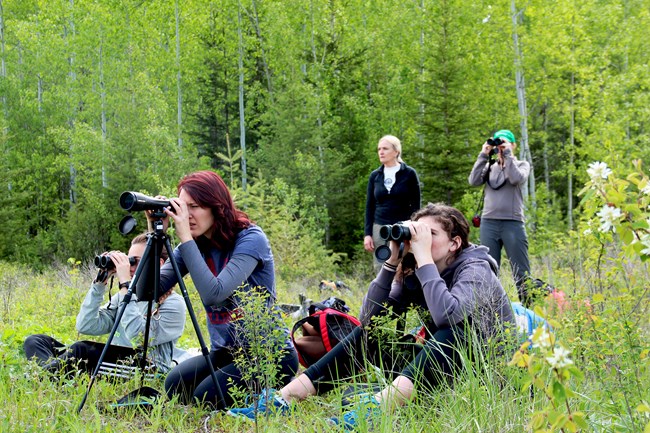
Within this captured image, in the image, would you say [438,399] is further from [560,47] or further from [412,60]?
[412,60]

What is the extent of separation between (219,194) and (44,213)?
20396 mm

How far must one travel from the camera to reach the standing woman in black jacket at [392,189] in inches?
271

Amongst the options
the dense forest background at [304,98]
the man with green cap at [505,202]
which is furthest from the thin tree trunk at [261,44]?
the man with green cap at [505,202]

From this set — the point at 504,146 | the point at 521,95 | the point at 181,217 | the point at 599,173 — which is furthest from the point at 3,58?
the point at 599,173

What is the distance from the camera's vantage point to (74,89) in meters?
21.9

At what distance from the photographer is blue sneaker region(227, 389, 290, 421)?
2.99 meters

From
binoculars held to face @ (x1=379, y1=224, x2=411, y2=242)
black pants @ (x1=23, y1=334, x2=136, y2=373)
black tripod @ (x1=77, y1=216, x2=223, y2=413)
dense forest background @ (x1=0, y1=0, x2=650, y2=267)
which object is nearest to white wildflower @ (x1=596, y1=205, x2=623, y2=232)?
binoculars held to face @ (x1=379, y1=224, x2=411, y2=242)

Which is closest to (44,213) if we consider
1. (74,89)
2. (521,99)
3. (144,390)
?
(74,89)

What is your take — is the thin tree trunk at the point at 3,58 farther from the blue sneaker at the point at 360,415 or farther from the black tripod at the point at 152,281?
the blue sneaker at the point at 360,415

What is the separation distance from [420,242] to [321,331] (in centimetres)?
103

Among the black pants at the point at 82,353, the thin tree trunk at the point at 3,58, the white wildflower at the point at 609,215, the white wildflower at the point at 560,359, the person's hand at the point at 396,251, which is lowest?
the black pants at the point at 82,353

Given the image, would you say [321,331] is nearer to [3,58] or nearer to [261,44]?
[261,44]

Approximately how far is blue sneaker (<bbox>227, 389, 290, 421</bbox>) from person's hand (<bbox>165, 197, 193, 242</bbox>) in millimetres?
791

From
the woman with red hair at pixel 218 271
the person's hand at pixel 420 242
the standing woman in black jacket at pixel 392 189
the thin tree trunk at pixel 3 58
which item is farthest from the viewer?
the thin tree trunk at pixel 3 58
